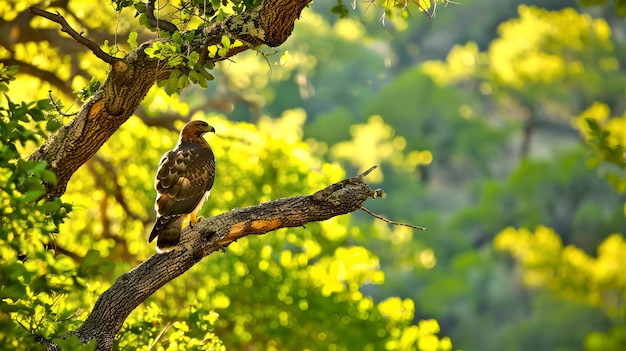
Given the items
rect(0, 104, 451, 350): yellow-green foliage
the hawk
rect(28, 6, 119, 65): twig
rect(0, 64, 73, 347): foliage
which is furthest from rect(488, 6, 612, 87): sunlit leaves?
rect(0, 64, 73, 347): foliage

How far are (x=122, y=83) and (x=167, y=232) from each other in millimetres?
1001

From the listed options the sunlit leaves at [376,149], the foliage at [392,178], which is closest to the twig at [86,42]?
the foliage at [392,178]

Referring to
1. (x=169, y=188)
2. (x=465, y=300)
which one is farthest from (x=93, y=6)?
(x=465, y=300)

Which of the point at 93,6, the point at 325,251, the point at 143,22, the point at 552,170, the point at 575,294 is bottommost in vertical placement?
the point at 575,294

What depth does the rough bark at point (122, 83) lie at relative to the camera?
5914mm

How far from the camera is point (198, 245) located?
6242 mm

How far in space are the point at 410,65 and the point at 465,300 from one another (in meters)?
18.3

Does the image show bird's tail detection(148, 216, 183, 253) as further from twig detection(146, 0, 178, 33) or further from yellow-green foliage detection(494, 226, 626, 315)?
yellow-green foliage detection(494, 226, 626, 315)

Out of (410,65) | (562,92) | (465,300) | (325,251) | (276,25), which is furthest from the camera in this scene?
(410,65)

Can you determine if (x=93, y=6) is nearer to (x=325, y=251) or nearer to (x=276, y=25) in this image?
(x=325, y=251)

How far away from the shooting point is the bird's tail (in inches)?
248

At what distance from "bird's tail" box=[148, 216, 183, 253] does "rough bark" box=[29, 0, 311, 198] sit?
665mm

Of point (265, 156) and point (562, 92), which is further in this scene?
point (562, 92)

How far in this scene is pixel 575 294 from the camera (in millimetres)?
32062
